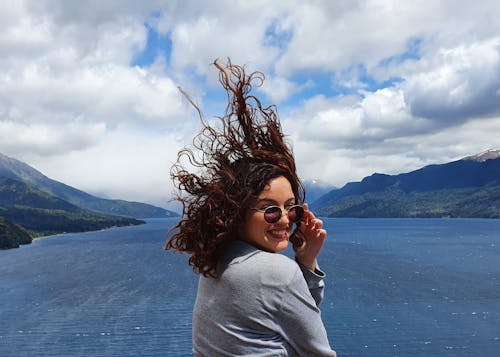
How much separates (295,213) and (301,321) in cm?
65

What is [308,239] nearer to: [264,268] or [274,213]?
[274,213]

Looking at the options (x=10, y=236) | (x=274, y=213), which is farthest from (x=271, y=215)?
(x=10, y=236)

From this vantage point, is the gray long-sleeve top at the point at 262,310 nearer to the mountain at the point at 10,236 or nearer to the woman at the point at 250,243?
the woman at the point at 250,243

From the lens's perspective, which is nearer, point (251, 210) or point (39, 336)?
point (251, 210)

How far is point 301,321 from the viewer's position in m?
2.14

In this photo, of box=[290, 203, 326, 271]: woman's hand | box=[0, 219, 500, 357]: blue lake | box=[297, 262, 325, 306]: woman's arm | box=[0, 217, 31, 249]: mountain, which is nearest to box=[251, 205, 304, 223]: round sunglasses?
box=[290, 203, 326, 271]: woman's hand

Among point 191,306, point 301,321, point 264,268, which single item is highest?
point 264,268

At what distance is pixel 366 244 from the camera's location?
13688 cm

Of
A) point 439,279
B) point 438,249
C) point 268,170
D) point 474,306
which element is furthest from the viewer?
point 438,249

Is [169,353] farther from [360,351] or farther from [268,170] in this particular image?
[268,170]

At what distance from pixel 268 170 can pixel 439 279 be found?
82.1 metres

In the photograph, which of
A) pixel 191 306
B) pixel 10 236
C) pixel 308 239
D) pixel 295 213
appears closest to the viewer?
pixel 295 213

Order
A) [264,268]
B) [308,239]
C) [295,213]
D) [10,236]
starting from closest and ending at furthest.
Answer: [264,268] < [295,213] < [308,239] < [10,236]

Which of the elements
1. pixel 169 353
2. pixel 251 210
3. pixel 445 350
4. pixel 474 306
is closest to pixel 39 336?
pixel 169 353
